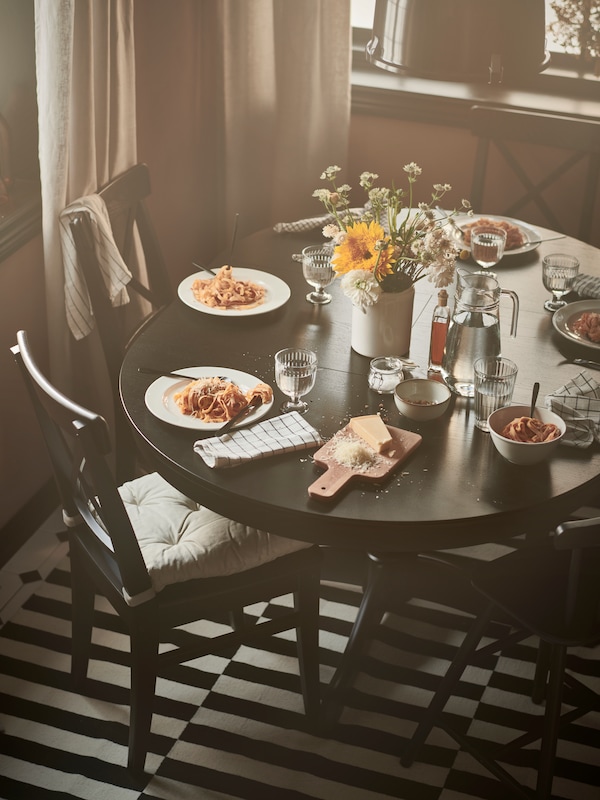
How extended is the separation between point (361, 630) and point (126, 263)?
48.3 inches

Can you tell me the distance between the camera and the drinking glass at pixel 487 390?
5.92 feet

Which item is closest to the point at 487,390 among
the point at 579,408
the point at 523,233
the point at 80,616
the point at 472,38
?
the point at 579,408

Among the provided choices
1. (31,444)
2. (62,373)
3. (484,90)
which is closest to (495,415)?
(62,373)

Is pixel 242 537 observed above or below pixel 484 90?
below

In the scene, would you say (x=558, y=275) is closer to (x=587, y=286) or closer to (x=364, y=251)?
(x=587, y=286)

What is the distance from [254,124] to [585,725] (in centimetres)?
220

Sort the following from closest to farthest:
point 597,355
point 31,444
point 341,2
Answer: point 597,355, point 31,444, point 341,2

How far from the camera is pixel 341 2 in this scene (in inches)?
122

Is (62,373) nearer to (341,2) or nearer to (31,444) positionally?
(31,444)

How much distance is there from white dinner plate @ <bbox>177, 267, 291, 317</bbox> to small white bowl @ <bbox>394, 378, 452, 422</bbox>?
0.46 meters

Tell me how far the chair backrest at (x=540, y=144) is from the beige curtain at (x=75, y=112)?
47.1 inches

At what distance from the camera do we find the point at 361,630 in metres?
2.19

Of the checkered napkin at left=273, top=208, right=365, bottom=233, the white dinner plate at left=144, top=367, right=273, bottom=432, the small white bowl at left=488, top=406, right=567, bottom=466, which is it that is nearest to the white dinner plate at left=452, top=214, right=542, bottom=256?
the checkered napkin at left=273, top=208, right=365, bottom=233

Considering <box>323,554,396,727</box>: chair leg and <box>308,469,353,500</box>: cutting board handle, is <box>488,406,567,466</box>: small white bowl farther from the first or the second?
<box>323,554,396,727</box>: chair leg
